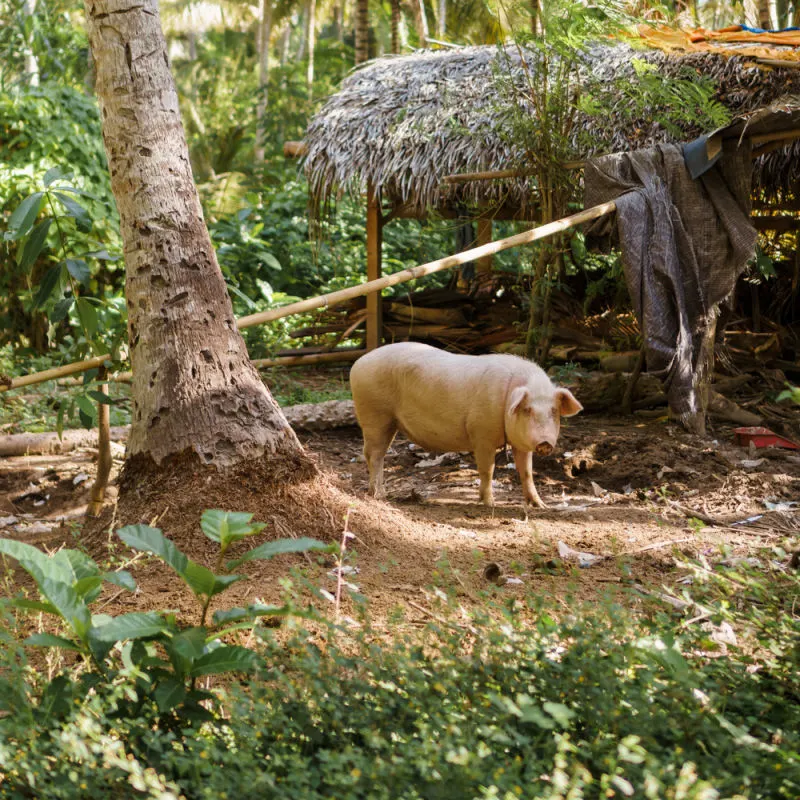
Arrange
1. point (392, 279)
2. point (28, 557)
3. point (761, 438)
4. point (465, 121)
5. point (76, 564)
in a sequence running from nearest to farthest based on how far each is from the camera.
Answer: point (28, 557) → point (76, 564) → point (392, 279) → point (761, 438) → point (465, 121)

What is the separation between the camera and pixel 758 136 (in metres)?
6.27

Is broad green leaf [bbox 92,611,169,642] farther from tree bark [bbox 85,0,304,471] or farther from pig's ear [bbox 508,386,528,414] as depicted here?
pig's ear [bbox 508,386,528,414]

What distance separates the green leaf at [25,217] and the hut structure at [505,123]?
4.09m

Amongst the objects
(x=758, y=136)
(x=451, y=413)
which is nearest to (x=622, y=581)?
(x=451, y=413)

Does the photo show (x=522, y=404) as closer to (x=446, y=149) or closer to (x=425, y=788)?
(x=425, y=788)

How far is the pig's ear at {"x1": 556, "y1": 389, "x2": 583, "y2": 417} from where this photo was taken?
5148mm

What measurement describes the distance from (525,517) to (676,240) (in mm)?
2537

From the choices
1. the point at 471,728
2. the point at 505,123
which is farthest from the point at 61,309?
the point at 505,123

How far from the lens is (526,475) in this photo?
5.48 meters

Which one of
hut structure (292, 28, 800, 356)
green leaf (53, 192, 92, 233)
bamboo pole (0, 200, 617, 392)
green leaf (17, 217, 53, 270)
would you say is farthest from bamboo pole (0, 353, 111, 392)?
hut structure (292, 28, 800, 356)

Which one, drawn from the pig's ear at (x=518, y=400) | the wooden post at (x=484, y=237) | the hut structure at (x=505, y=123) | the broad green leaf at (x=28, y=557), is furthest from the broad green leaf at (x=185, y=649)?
the wooden post at (x=484, y=237)

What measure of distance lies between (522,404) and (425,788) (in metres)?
3.16

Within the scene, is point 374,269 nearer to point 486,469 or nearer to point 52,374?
point 486,469

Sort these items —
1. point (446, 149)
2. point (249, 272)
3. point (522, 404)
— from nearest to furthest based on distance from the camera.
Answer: point (522, 404) < point (446, 149) < point (249, 272)
